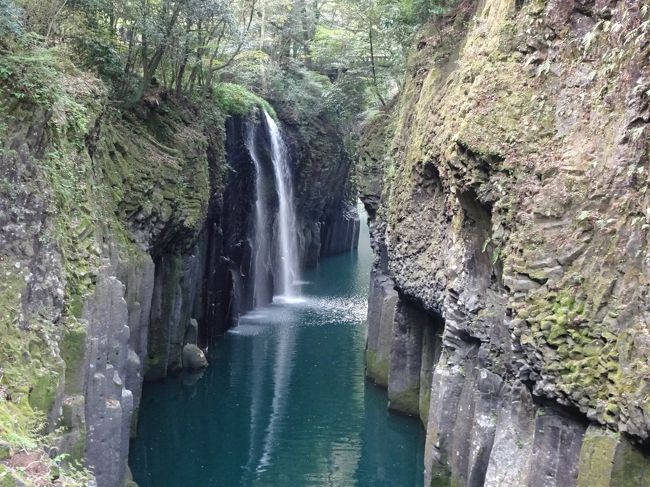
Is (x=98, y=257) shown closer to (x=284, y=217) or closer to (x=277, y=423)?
(x=277, y=423)

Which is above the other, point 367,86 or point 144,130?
point 367,86

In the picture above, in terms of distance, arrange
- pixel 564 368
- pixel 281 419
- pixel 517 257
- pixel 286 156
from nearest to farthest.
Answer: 1. pixel 564 368
2. pixel 517 257
3. pixel 281 419
4. pixel 286 156

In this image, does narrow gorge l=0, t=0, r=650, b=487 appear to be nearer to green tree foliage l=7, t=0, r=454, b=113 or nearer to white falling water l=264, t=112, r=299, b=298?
green tree foliage l=7, t=0, r=454, b=113

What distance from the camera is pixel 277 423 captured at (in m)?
19.7

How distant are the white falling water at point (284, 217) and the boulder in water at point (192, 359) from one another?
1282 centimetres

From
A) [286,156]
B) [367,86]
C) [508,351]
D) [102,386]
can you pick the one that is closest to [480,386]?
[508,351]

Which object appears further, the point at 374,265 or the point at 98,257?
the point at 374,265

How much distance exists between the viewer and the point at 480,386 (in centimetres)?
1284

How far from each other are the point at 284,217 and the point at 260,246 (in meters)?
4.12

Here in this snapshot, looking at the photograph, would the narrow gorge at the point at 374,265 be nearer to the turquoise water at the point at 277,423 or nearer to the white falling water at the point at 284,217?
the turquoise water at the point at 277,423

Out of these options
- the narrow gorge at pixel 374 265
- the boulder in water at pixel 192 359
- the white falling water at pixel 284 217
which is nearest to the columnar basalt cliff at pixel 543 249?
the narrow gorge at pixel 374 265

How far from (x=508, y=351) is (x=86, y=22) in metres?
12.7

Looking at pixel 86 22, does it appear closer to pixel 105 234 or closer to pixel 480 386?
pixel 105 234

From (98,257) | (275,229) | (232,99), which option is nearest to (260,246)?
(275,229)
